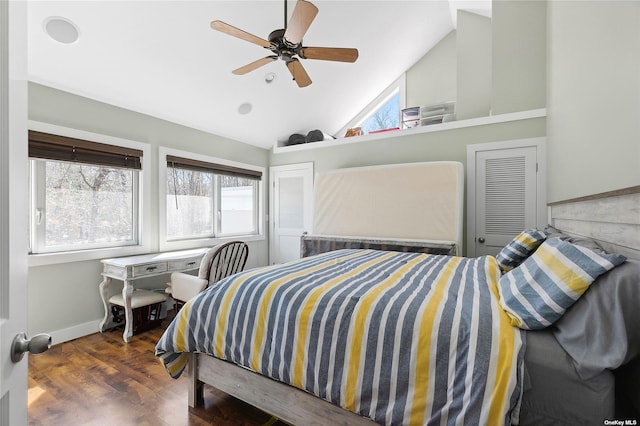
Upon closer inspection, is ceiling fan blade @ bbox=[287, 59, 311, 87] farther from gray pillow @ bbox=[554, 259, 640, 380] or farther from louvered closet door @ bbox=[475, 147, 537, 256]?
gray pillow @ bbox=[554, 259, 640, 380]

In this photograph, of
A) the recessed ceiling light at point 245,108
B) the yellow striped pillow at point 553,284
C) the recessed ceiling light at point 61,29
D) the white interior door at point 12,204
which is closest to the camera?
the white interior door at point 12,204

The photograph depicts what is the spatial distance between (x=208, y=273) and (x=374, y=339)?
1984mm

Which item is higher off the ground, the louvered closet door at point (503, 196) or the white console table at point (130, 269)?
the louvered closet door at point (503, 196)

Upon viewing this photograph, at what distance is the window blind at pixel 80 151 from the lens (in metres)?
2.61

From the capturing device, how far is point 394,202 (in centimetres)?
365

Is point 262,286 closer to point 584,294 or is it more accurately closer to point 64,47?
point 584,294

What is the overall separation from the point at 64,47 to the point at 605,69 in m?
3.86

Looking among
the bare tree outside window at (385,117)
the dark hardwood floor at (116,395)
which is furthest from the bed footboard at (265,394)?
the bare tree outside window at (385,117)

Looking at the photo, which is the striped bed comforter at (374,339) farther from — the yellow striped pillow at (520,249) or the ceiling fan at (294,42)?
the ceiling fan at (294,42)

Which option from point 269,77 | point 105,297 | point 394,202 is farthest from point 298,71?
point 105,297

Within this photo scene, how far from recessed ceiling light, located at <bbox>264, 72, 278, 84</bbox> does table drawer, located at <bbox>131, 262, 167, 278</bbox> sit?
2.54 meters

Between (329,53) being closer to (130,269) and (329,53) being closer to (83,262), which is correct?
(130,269)

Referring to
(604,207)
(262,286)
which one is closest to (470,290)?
(604,207)

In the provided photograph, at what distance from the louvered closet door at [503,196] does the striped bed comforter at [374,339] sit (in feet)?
5.57
